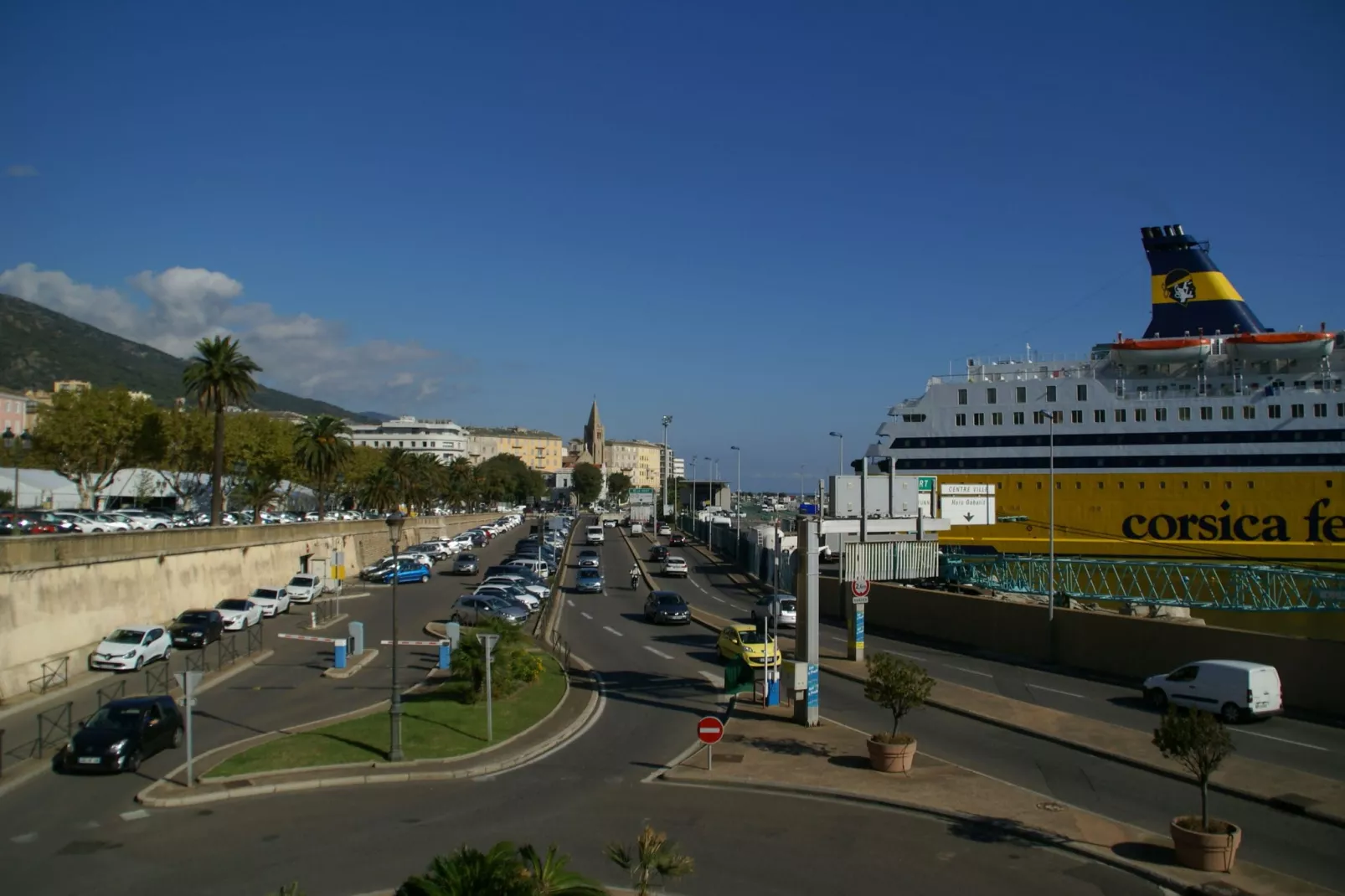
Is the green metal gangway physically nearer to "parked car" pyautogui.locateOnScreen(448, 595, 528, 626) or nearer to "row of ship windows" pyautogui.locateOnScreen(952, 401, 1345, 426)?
"row of ship windows" pyautogui.locateOnScreen(952, 401, 1345, 426)

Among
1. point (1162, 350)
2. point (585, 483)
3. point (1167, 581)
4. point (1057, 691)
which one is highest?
point (1162, 350)

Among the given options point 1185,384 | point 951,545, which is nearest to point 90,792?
point 951,545

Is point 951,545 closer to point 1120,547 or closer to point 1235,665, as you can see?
point 1120,547

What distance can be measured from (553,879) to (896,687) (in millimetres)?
10855

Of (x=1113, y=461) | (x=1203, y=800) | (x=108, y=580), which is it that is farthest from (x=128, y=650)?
(x=1113, y=461)

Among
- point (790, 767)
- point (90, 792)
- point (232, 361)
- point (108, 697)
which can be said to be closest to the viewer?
point (90, 792)

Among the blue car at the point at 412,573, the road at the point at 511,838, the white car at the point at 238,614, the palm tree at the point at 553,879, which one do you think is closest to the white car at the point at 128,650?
the white car at the point at 238,614

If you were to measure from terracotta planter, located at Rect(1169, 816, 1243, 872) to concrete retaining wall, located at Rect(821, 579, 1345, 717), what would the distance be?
39.0 feet

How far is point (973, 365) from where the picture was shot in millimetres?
60812

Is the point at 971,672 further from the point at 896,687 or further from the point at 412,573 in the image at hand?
the point at 412,573

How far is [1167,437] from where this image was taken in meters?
54.3

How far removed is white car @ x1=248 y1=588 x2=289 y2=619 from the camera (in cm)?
4019

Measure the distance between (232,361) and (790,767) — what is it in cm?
4546

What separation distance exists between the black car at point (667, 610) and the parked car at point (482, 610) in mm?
5731
